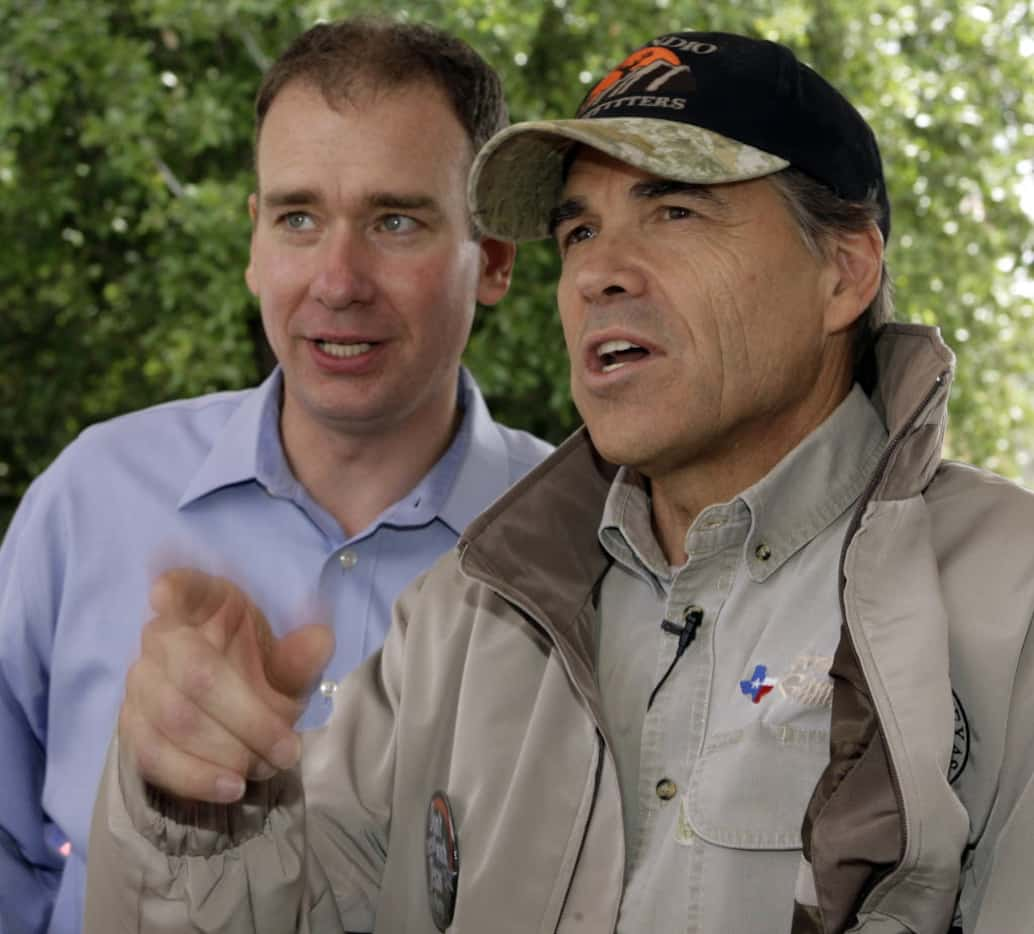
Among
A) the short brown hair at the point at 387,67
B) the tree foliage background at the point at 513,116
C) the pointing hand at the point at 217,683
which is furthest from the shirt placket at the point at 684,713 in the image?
the tree foliage background at the point at 513,116

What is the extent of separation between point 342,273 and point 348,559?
48 centimetres

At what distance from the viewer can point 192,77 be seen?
5898 mm

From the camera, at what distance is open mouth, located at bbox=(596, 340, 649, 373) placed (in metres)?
1.96

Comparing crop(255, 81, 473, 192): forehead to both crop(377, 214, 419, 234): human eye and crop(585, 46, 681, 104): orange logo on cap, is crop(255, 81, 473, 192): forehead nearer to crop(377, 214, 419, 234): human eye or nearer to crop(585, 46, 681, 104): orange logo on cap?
crop(377, 214, 419, 234): human eye

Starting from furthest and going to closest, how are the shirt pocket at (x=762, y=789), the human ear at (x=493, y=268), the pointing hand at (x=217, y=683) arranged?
the human ear at (x=493, y=268)
the shirt pocket at (x=762, y=789)
the pointing hand at (x=217, y=683)

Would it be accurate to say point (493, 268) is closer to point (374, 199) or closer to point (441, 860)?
point (374, 199)

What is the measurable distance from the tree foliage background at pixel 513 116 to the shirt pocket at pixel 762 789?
3588mm

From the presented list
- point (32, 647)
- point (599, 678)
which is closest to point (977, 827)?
point (599, 678)

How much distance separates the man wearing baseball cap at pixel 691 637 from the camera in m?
1.65

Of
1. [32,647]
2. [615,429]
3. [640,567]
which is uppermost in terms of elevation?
[615,429]

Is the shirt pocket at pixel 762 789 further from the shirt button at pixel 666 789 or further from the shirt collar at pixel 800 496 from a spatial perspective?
the shirt collar at pixel 800 496

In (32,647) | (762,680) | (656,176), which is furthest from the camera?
(32,647)

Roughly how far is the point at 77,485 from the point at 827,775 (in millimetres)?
1497

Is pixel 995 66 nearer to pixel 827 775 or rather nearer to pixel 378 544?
pixel 378 544
